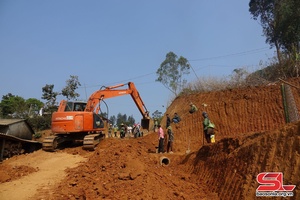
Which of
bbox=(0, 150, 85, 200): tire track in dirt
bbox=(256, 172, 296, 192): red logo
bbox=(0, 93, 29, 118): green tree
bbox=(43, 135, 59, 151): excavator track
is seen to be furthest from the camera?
bbox=(0, 93, 29, 118): green tree

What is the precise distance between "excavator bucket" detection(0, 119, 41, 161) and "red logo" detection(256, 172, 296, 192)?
12.3 m

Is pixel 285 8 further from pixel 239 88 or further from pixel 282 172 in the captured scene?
pixel 282 172

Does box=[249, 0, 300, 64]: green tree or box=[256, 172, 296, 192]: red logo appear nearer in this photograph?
box=[256, 172, 296, 192]: red logo

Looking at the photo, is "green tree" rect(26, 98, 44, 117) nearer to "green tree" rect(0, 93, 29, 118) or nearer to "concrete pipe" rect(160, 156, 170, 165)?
"green tree" rect(0, 93, 29, 118)

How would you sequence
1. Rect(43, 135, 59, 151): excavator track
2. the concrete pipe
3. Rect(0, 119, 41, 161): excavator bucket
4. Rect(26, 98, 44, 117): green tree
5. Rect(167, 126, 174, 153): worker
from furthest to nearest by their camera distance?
Rect(26, 98, 44, 117): green tree → Rect(0, 119, 41, 161): excavator bucket → Rect(43, 135, 59, 151): excavator track → Rect(167, 126, 174, 153): worker → the concrete pipe

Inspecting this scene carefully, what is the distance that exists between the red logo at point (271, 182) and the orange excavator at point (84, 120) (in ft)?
30.1

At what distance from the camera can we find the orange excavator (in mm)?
13547

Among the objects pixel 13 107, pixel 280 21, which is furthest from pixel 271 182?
pixel 13 107

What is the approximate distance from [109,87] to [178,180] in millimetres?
9360

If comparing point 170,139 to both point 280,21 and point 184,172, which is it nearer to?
point 184,172

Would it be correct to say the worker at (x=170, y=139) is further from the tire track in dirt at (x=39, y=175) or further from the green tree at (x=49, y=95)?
the green tree at (x=49, y=95)

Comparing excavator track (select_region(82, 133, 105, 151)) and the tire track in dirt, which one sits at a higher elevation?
excavator track (select_region(82, 133, 105, 151))

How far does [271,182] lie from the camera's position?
5.12m

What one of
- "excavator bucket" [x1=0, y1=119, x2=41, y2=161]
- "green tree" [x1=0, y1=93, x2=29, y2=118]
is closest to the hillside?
"excavator bucket" [x1=0, y1=119, x2=41, y2=161]
